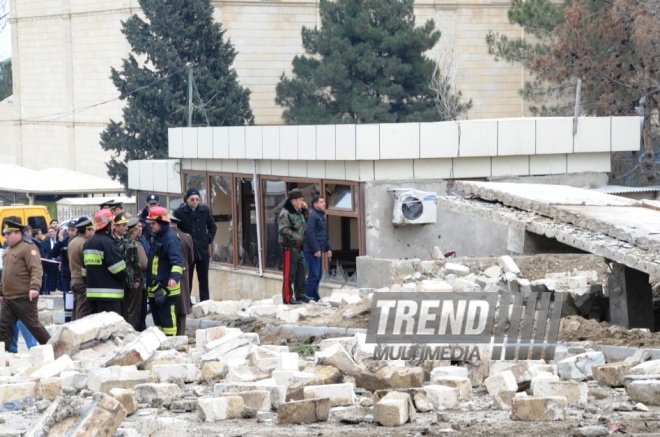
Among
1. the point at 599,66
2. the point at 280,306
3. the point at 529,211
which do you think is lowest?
the point at 280,306

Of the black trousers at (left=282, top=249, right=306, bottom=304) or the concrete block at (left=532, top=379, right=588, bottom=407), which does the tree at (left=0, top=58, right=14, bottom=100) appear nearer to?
the black trousers at (left=282, top=249, right=306, bottom=304)

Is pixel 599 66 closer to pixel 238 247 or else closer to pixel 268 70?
pixel 238 247

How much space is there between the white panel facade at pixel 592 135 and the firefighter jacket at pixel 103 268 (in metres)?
10.1

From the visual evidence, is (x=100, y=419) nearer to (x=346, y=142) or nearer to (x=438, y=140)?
(x=346, y=142)

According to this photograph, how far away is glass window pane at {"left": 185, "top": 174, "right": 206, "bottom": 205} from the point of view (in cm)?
2264

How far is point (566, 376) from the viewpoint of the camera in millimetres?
9305

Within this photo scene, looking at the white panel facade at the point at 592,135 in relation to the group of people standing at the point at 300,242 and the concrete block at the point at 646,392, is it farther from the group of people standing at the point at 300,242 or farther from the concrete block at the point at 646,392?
the concrete block at the point at 646,392

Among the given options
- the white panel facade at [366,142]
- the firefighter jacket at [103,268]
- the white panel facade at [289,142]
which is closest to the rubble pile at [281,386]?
the firefighter jacket at [103,268]

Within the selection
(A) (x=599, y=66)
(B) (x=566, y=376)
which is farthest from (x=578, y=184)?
(A) (x=599, y=66)

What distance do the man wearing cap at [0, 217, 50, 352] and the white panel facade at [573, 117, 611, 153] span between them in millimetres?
10411

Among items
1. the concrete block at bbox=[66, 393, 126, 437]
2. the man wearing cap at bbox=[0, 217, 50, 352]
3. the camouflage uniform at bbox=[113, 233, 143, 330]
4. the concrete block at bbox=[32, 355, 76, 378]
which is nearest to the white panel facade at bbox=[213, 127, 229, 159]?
the camouflage uniform at bbox=[113, 233, 143, 330]

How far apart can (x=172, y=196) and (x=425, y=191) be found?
6474 millimetres

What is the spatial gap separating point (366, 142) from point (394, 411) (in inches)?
447

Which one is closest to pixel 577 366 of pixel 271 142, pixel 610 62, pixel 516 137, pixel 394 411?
pixel 394 411
